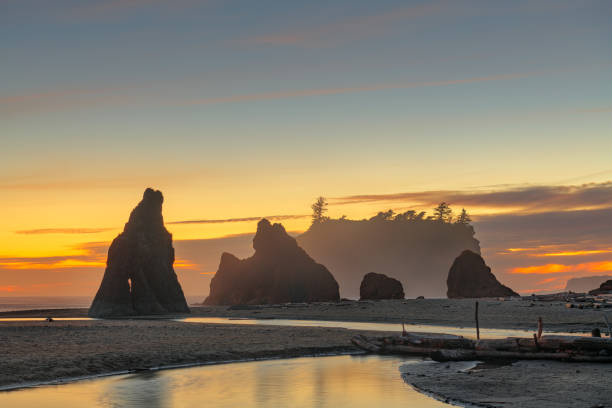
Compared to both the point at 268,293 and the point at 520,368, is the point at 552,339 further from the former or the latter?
the point at 268,293

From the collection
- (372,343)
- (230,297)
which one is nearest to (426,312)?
Result: (372,343)

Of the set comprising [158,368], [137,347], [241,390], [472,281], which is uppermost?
[472,281]

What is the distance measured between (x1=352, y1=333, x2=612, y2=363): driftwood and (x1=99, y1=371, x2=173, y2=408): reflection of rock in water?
14592 millimetres

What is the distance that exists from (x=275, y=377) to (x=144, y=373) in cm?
652

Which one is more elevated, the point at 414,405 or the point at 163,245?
the point at 163,245

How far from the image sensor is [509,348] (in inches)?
1326

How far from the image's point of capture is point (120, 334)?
4862cm

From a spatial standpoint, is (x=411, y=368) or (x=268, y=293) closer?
(x=411, y=368)

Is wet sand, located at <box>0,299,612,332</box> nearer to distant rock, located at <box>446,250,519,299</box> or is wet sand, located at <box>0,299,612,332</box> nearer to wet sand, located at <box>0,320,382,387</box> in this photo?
wet sand, located at <box>0,320,382,387</box>

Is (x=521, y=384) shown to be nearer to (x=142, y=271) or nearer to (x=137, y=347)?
(x=137, y=347)

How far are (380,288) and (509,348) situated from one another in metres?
83.8

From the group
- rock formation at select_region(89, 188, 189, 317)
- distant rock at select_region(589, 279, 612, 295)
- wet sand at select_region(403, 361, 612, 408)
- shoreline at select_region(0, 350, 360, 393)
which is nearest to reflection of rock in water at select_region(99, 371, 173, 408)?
shoreline at select_region(0, 350, 360, 393)

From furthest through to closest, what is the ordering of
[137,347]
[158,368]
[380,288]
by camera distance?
1. [380,288]
2. [137,347]
3. [158,368]

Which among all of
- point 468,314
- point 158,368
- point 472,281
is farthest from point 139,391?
point 472,281
